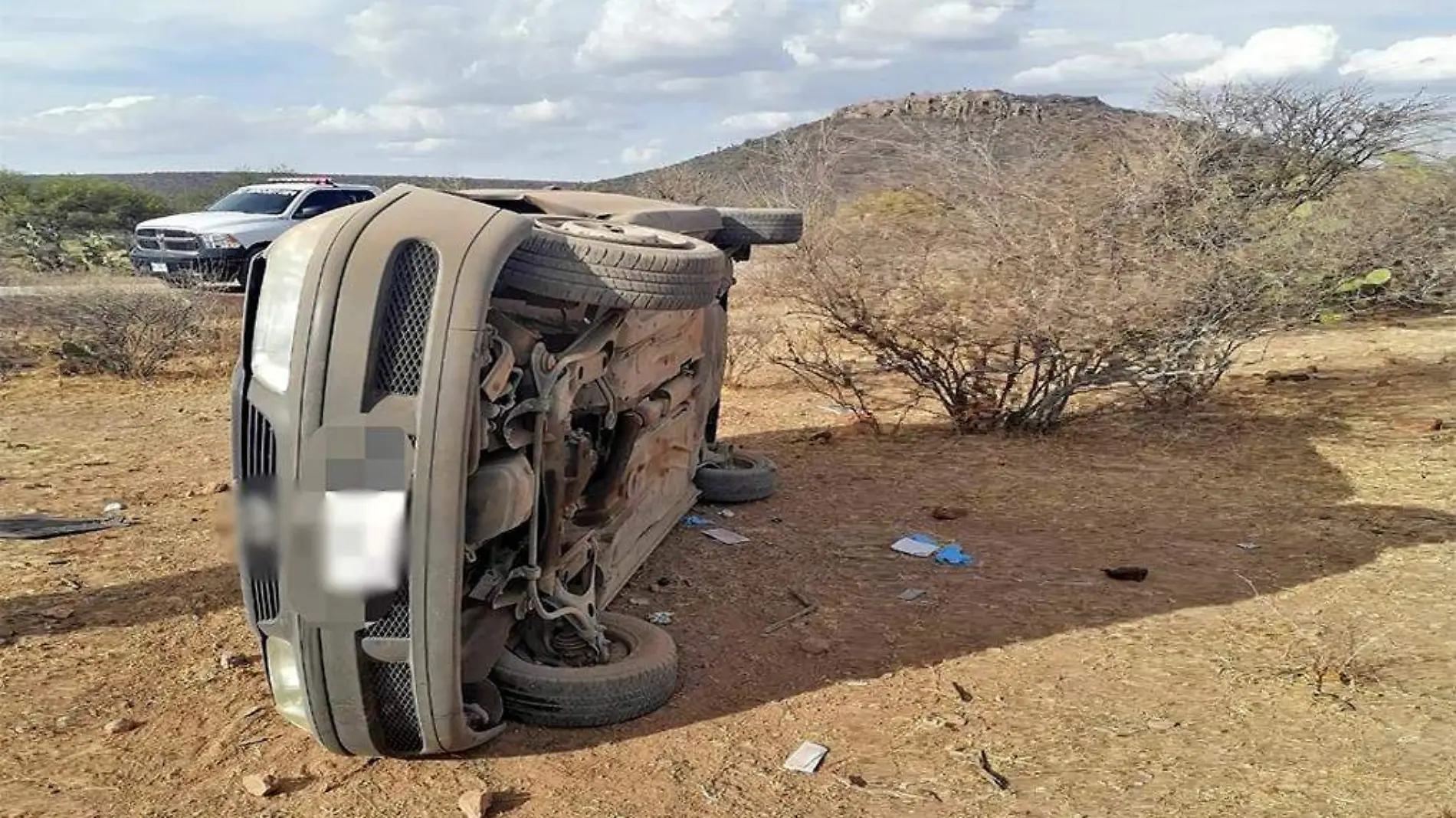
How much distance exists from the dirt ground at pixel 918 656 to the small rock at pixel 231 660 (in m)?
0.07

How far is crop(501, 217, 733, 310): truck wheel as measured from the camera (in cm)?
348

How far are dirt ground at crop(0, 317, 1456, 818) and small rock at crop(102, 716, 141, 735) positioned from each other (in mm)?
37

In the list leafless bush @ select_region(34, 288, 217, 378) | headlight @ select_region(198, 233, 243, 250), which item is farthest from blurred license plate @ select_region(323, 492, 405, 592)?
headlight @ select_region(198, 233, 243, 250)

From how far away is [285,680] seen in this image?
3.48m

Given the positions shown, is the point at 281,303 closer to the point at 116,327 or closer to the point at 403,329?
the point at 403,329

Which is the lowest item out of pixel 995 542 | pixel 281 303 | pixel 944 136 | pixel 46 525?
pixel 995 542

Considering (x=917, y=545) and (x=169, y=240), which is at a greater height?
(x=169, y=240)

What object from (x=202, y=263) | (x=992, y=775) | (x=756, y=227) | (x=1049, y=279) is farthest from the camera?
(x=202, y=263)

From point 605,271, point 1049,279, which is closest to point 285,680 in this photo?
point 605,271

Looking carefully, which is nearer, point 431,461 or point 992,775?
point 431,461

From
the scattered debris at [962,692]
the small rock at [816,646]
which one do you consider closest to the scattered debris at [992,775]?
the scattered debris at [962,692]

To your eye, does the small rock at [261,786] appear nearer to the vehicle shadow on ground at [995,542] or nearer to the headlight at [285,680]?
the headlight at [285,680]

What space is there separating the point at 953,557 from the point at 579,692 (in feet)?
8.68

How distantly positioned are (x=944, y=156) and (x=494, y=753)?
6.48 meters
